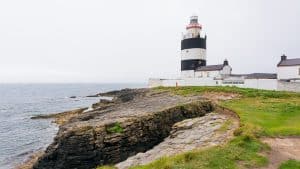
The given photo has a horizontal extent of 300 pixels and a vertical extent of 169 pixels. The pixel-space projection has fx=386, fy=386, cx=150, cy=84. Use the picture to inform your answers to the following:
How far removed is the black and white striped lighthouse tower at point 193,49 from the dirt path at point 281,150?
42.8 metres

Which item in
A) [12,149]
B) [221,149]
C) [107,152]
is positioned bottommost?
[12,149]

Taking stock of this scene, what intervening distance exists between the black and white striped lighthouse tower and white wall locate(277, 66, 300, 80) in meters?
15.4

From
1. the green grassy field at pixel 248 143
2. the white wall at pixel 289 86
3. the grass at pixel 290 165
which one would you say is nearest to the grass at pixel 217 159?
the green grassy field at pixel 248 143

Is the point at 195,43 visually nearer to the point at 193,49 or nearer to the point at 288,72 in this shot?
the point at 193,49

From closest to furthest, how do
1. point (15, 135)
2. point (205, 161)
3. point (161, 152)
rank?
point (205, 161), point (161, 152), point (15, 135)

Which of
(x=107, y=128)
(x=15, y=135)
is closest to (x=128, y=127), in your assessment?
(x=107, y=128)

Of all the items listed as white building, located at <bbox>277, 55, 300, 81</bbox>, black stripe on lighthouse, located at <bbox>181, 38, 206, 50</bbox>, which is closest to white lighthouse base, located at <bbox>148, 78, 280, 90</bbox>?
white building, located at <bbox>277, 55, 300, 81</bbox>

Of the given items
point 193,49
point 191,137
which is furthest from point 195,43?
point 191,137

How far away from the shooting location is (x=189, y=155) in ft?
47.5

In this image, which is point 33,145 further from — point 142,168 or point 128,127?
point 142,168

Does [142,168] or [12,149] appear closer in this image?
[142,168]

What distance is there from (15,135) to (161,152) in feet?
99.2

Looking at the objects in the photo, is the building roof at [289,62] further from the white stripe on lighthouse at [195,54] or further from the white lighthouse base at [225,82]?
the white stripe on lighthouse at [195,54]

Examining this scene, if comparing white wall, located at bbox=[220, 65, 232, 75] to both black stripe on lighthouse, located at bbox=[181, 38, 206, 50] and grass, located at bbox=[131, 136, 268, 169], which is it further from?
grass, located at bbox=[131, 136, 268, 169]
